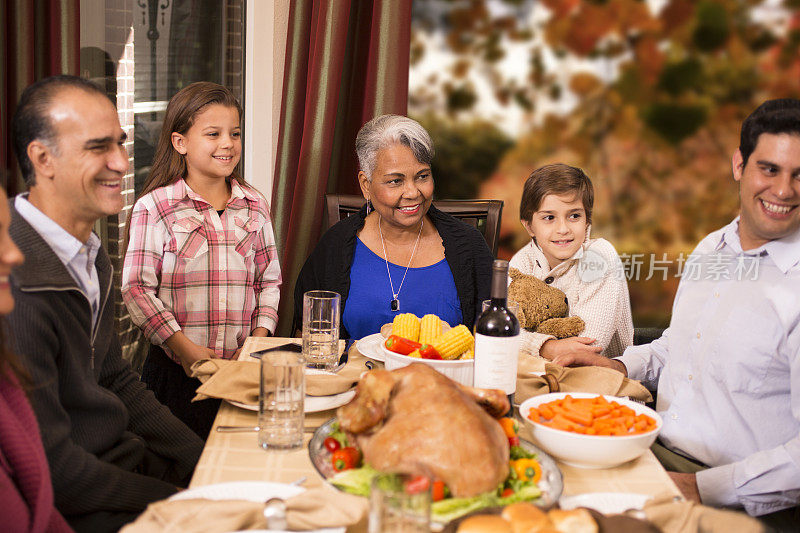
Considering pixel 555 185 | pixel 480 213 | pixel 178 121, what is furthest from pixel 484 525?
pixel 178 121

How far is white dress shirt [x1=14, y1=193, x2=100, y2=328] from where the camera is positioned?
57.3 inches

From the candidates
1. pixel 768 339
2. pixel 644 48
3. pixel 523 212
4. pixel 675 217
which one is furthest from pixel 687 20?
pixel 768 339

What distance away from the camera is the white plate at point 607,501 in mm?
1063

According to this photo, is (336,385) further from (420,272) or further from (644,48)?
(644,48)

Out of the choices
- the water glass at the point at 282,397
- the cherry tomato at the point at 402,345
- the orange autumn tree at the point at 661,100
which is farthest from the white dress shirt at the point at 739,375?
the orange autumn tree at the point at 661,100

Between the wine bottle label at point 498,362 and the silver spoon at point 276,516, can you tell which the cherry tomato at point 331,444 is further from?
the wine bottle label at point 498,362

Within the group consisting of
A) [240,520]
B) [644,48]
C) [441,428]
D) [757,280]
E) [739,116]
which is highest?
[644,48]

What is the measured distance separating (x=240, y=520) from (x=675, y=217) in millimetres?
2938

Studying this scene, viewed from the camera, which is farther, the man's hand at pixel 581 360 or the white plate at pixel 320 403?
the man's hand at pixel 581 360

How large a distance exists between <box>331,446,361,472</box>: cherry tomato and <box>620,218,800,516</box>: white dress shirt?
2.73ft

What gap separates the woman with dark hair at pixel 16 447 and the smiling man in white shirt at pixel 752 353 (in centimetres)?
117

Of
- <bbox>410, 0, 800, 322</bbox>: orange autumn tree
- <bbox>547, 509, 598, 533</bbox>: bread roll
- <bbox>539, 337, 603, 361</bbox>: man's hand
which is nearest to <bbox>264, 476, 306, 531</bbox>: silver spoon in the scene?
<bbox>547, 509, 598, 533</bbox>: bread roll

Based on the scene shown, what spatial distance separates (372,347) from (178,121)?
1.13 meters

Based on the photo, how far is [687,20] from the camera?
3.39 metres
